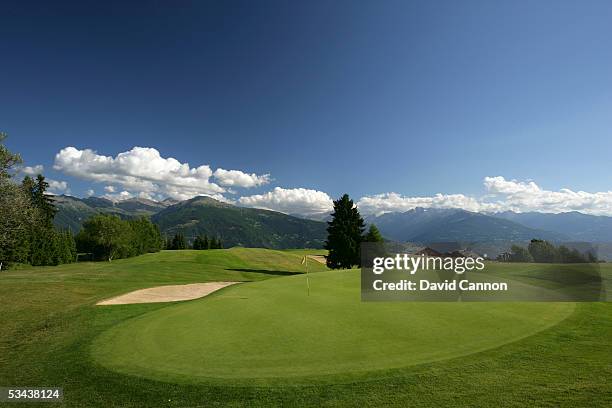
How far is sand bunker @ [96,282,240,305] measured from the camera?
75.8 feet

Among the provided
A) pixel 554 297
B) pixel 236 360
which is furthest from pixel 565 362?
pixel 554 297

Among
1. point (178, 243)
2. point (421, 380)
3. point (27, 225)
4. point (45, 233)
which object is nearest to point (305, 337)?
point (421, 380)

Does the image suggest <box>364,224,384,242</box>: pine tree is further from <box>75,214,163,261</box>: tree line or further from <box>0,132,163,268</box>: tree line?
<box>75,214,163,261</box>: tree line

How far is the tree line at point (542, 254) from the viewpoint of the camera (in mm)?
56700

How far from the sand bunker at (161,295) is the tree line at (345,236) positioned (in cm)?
2406

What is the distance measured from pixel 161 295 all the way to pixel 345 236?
3115 centimetres

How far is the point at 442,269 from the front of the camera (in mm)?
24109

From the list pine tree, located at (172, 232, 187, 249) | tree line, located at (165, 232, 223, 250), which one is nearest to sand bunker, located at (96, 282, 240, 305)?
tree line, located at (165, 232, 223, 250)

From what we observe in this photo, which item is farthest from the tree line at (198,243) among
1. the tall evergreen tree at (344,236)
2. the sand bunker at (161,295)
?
the sand bunker at (161,295)

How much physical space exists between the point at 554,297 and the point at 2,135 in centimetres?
4654

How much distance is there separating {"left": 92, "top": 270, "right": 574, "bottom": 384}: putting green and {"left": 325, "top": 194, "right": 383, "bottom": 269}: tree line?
33971 millimetres

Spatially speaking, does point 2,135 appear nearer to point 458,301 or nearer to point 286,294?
point 286,294

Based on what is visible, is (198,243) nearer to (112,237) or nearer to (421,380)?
(112,237)

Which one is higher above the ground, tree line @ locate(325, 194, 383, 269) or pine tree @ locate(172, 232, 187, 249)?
tree line @ locate(325, 194, 383, 269)
